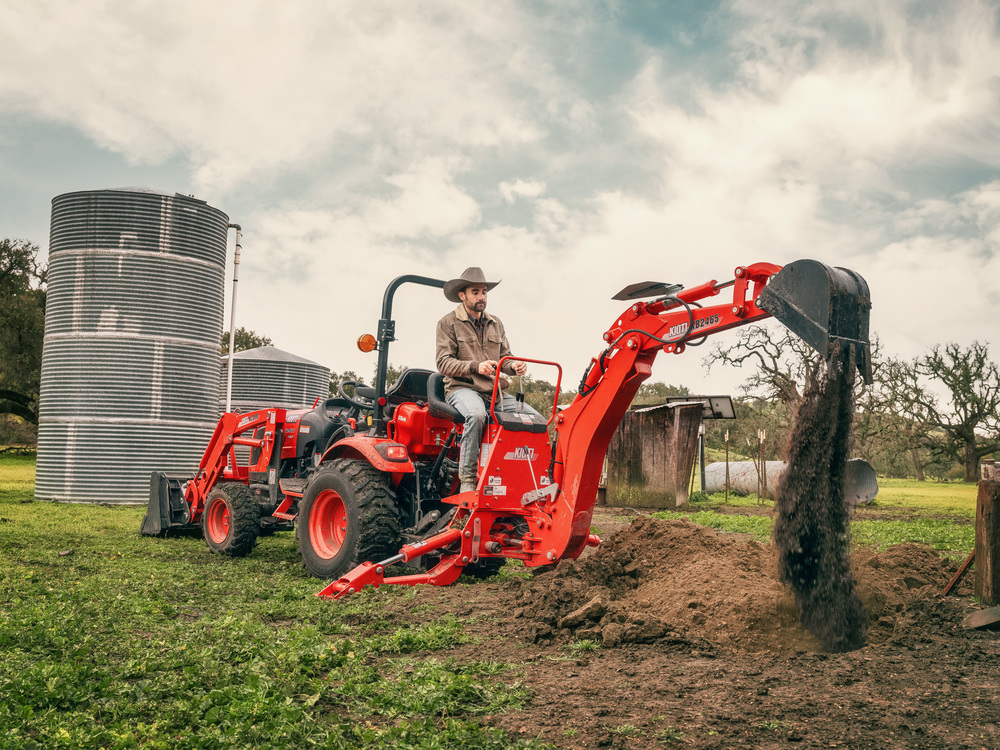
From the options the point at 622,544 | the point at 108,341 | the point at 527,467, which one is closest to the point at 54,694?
the point at 527,467

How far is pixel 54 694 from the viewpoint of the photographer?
3316 millimetres

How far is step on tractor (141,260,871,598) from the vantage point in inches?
171

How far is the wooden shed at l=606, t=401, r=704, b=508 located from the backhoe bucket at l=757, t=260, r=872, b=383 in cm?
1325

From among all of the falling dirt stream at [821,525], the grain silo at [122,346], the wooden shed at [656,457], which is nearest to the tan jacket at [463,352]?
the falling dirt stream at [821,525]

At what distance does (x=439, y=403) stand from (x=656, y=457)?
11.9 m

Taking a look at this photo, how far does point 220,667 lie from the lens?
3.76 meters

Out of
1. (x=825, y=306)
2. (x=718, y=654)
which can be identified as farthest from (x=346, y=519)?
(x=825, y=306)

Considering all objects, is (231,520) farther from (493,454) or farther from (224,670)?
(224,670)

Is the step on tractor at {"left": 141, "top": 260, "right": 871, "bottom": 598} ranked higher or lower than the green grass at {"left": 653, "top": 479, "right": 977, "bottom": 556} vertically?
higher

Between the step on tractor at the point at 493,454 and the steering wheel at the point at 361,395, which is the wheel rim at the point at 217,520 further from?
the steering wheel at the point at 361,395

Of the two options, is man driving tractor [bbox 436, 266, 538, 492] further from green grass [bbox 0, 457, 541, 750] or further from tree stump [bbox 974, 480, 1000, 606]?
tree stump [bbox 974, 480, 1000, 606]

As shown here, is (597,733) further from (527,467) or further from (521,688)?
(527,467)

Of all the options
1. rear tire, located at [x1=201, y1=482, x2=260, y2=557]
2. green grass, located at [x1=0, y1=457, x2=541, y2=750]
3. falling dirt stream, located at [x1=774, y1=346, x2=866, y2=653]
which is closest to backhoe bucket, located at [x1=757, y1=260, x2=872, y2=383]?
falling dirt stream, located at [x1=774, y1=346, x2=866, y2=653]

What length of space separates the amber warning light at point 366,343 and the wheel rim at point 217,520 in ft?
10.2
